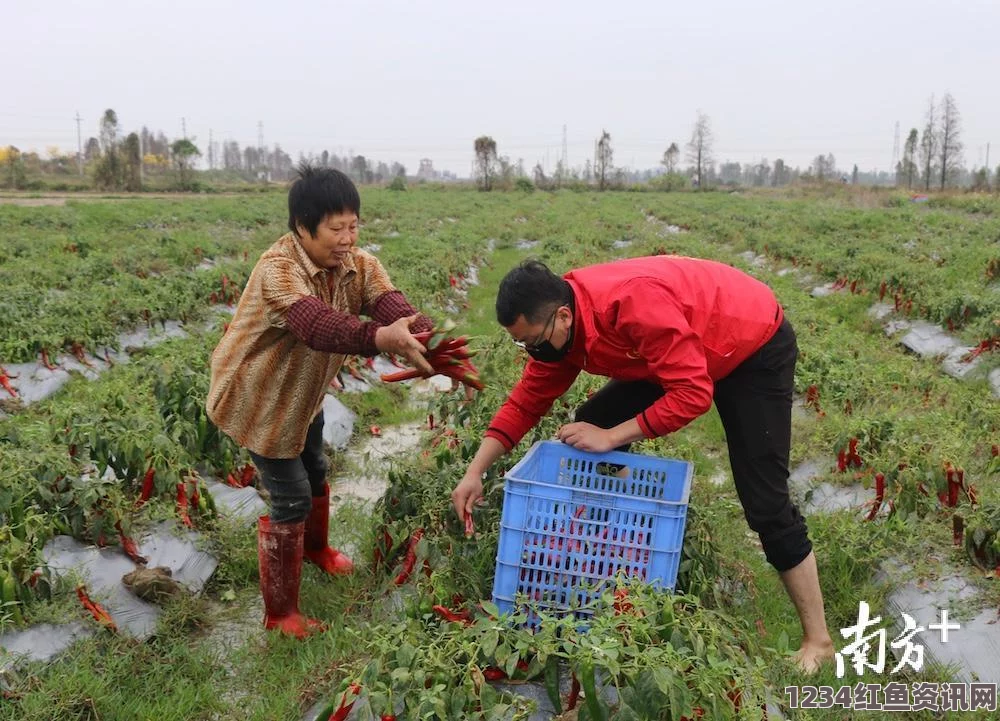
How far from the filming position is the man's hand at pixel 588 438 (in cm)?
241

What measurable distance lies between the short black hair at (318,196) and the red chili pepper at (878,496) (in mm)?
2494

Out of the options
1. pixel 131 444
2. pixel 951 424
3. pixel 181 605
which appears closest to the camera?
pixel 181 605

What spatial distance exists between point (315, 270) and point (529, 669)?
138 centimetres

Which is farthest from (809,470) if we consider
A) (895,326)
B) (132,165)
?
(132,165)

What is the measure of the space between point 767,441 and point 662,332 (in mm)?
591

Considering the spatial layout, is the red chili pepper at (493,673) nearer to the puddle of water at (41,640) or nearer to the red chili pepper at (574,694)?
the red chili pepper at (574,694)

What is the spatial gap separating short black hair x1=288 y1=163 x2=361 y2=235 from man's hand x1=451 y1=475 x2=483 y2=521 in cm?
96

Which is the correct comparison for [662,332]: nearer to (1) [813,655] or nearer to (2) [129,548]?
(1) [813,655]

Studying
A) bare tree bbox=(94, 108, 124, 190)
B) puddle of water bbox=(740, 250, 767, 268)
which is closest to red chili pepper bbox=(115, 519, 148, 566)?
puddle of water bbox=(740, 250, 767, 268)

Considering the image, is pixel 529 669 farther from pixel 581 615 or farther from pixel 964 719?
pixel 964 719

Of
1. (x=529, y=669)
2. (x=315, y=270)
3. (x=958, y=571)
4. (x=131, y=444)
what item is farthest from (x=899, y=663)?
(x=131, y=444)

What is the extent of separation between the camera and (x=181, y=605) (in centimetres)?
→ 302

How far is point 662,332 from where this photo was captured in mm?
2236

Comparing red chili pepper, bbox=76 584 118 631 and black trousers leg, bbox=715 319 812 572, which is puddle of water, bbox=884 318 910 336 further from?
red chili pepper, bbox=76 584 118 631
